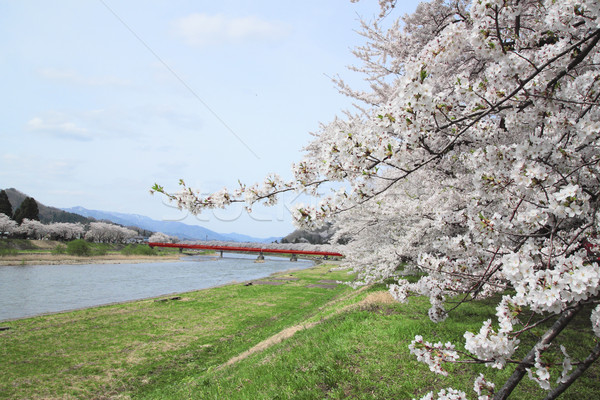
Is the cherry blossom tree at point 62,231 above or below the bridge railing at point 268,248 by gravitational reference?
above

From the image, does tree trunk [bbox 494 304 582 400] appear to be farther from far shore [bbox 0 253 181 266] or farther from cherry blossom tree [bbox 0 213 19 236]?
cherry blossom tree [bbox 0 213 19 236]

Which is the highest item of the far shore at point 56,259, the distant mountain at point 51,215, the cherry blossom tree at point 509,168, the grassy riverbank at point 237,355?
the distant mountain at point 51,215

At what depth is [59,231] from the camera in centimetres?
7719

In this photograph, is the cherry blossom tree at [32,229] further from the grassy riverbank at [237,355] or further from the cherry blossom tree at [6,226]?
the grassy riverbank at [237,355]

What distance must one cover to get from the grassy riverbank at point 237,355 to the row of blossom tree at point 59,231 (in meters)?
60.1

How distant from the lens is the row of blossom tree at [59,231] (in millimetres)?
60125

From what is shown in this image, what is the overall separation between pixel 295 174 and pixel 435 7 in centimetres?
663

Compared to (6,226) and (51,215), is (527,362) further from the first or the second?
(51,215)

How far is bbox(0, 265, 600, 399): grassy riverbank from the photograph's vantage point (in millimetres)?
5213

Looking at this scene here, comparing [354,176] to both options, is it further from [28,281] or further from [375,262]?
[28,281]

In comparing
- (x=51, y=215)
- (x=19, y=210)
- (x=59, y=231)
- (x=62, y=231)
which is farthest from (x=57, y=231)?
(x=51, y=215)

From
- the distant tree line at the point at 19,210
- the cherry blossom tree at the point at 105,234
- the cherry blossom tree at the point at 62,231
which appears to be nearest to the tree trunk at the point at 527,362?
the distant tree line at the point at 19,210

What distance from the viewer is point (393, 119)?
10.5 feet

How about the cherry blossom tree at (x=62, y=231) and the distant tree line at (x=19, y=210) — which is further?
the cherry blossom tree at (x=62, y=231)
